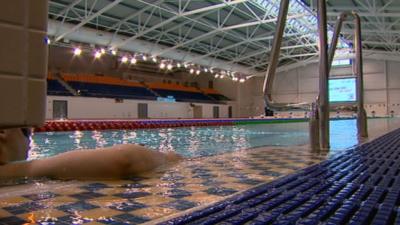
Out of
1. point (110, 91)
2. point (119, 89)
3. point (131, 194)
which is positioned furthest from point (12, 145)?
point (119, 89)

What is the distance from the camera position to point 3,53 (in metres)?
1.54

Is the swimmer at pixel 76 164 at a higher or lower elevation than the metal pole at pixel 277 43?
lower

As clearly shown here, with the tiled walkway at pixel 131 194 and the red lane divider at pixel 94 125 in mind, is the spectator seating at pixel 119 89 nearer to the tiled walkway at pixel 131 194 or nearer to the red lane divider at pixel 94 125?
the red lane divider at pixel 94 125

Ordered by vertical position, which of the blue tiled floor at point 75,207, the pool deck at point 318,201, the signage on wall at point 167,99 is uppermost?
the signage on wall at point 167,99

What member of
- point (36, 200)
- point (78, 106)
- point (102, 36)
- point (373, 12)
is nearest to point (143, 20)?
point (102, 36)

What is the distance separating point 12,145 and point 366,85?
38.8 m

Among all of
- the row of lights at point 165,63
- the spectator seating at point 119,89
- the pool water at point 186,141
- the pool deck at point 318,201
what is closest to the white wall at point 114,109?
the spectator seating at point 119,89

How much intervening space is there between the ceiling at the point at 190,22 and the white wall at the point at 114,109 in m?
4.85

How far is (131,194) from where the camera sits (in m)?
3.04

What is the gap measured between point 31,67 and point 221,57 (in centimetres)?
3550

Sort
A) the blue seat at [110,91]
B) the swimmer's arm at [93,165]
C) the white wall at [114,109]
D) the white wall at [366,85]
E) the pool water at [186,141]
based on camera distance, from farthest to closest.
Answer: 1. the white wall at [366,85]
2. the blue seat at [110,91]
3. the white wall at [114,109]
4. the pool water at [186,141]
5. the swimmer's arm at [93,165]

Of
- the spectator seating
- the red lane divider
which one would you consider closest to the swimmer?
the red lane divider

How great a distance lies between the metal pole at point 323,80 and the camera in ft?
19.8

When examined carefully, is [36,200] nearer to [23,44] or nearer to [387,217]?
[23,44]
